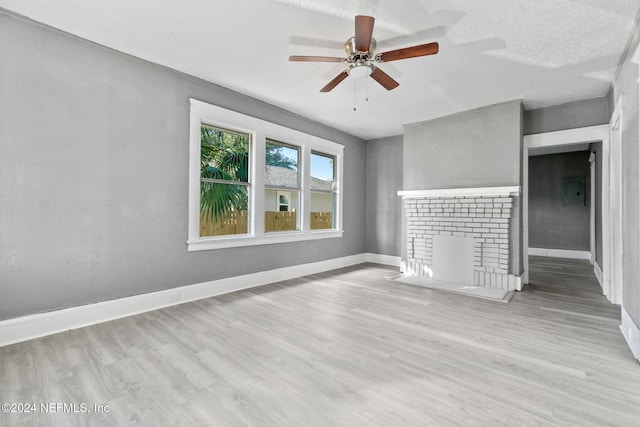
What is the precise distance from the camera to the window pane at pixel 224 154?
12.2ft

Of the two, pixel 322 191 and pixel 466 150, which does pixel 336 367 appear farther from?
pixel 466 150

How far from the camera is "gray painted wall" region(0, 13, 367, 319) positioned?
7.84 feet

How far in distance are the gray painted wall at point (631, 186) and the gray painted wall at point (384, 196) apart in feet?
11.1

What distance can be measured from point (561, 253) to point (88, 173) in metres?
9.21

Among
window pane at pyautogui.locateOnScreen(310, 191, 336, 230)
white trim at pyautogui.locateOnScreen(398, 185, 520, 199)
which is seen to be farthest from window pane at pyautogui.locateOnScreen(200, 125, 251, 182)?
white trim at pyautogui.locateOnScreen(398, 185, 520, 199)

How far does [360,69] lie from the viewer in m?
2.71

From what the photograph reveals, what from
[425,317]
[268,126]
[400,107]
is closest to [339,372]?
[425,317]

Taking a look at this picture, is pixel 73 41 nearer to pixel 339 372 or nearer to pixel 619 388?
pixel 339 372

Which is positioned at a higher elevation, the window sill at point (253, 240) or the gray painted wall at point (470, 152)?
the gray painted wall at point (470, 152)

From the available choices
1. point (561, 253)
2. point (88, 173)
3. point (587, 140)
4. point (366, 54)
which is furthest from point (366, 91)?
point (561, 253)

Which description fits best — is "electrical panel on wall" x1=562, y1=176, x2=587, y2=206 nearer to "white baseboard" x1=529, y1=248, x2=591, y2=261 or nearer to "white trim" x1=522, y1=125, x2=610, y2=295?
"white baseboard" x1=529, y1=248, x2=591, y2=261

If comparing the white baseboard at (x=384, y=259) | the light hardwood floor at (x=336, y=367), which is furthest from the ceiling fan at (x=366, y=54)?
the white baseboard at (x=384, y=259)

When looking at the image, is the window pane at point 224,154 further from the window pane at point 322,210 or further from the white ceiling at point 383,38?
the window pane at point 322,210

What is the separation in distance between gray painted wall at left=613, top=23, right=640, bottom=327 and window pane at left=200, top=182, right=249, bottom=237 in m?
4.14
